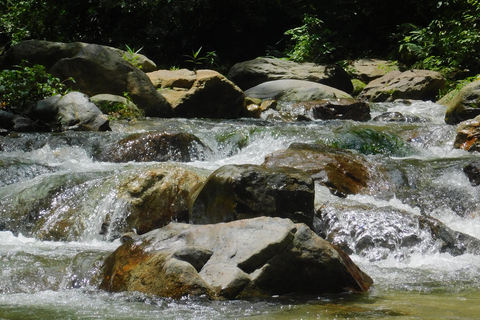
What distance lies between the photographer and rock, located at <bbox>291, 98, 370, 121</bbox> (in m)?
11.8

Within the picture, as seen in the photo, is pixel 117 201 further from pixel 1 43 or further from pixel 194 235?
pixel 1 43

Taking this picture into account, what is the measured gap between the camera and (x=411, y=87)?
14.2 m

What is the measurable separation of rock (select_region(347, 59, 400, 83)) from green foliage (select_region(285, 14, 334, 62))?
90 centimetres

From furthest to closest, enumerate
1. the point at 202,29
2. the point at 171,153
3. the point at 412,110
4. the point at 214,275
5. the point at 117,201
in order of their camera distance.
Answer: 1. the point at 202,29
2. the point at 412,110
3. the point at 171,153
4. the point at 117,201
5. the point at 214,275

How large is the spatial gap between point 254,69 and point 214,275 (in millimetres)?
11671

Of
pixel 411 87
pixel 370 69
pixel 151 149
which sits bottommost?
pixel 151 149

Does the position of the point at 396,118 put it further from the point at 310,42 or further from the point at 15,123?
the point at 15,123

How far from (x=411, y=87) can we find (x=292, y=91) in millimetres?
3037

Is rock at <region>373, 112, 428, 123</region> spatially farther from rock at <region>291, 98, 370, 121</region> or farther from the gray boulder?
the gray boulder

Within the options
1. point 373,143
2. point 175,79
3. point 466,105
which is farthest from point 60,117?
point 466,105

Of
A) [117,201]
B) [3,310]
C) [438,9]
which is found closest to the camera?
[3,310]

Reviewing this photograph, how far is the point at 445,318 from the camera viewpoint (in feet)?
10.5

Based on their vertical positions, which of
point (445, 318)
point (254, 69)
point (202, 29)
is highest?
point (202, 29)

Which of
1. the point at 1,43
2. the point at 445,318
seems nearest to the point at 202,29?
the point at 1,43
